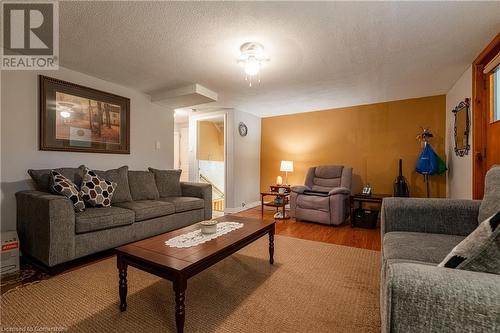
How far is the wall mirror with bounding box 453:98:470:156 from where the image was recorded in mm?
2737

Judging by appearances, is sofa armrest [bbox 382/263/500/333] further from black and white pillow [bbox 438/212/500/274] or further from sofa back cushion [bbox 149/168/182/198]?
sofa back cushion [bbox 149/168/182/198]

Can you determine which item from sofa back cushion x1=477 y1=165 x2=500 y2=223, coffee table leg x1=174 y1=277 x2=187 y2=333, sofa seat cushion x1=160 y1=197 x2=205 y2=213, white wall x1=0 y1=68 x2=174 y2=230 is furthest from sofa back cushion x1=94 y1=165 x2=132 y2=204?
sofa back cushion x1=477 y1=165 x2=500 y2=223

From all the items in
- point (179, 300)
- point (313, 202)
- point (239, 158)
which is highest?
point (239, 158)

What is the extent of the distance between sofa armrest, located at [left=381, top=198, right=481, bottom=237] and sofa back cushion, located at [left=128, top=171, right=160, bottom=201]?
282 cm

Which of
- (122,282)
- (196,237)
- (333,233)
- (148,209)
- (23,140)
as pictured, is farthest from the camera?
(333,233)

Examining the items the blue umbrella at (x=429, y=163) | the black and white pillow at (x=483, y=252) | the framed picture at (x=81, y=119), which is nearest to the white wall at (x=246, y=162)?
the framed picture at (x=81, y=119)

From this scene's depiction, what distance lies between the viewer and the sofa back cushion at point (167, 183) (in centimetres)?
346

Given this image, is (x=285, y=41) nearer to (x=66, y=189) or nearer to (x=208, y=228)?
(x=208, y=228)

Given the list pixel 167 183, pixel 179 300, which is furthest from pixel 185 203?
pixel 179 300

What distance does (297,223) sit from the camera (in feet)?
12.7

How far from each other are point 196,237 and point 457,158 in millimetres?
3599

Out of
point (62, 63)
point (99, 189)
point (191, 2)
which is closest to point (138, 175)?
point (99, 189)

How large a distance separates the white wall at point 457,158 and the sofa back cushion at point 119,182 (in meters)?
4.12

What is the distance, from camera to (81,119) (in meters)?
2.92
